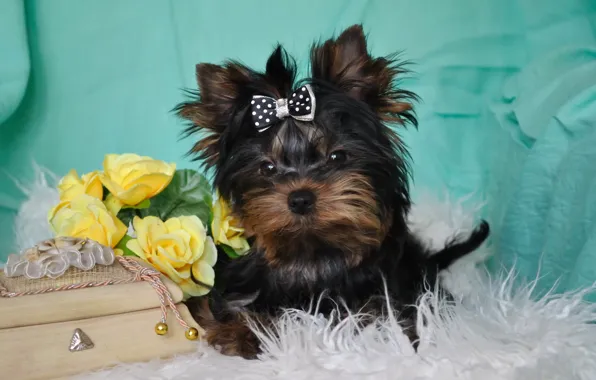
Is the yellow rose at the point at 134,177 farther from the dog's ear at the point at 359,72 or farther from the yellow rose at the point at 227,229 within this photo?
the dog's ear at the point at 359,72

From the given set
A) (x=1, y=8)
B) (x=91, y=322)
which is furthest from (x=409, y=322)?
(x=1, y=8)

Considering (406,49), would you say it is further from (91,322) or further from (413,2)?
(91,322)

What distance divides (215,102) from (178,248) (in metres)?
0.50

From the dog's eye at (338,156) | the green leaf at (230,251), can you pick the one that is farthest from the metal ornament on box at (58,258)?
the dog's eye at (338,156)

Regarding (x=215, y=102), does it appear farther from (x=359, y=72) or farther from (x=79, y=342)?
(x=79, y=342)

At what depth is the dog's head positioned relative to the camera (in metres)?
2.01

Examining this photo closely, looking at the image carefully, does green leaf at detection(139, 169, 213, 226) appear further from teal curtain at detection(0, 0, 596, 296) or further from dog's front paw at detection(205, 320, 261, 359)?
teal curtain at detection(0, 0, 596, 296)

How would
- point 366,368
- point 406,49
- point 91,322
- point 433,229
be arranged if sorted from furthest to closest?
point 406,49, point 433,229, point 91,322, point 366,368

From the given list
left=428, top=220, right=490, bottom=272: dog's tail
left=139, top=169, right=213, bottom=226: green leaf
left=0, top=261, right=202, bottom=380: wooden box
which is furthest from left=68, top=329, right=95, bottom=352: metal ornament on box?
left=428, top=220, right=490, bottom=272: dog's tail

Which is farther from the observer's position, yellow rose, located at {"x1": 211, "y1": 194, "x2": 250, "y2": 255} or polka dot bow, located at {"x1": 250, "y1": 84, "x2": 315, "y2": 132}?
yellow rose, located at {"x1": 211, "y1": 194, "x2": 250, "y2": 255}

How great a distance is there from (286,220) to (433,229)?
1344mm

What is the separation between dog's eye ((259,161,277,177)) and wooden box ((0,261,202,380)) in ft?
1.51

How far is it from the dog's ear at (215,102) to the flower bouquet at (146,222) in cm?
18

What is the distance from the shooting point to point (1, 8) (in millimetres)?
3158
